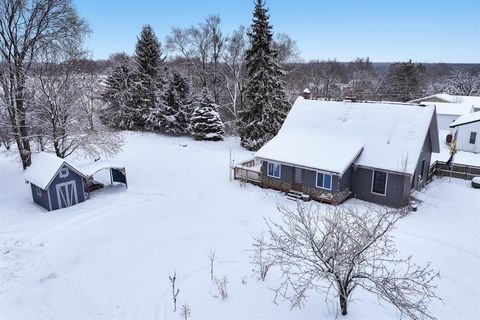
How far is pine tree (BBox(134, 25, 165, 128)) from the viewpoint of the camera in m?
Answer: 36.7

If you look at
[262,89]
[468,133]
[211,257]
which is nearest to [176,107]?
[262,89]

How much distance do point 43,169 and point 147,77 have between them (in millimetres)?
Result: 20403

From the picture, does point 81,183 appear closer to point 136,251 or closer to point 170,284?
point 136,251

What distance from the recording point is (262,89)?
29141mm

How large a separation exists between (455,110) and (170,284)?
135 ft

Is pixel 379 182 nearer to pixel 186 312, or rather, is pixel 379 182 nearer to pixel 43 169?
pixel 186 312

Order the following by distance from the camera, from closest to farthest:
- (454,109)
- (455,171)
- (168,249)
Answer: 1. (168,249)
2. (455,171)
3. (454,109)

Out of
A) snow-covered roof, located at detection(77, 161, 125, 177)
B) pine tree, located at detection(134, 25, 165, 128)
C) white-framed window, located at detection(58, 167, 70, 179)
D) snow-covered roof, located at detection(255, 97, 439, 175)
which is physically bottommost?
snow-covered roof, located at detection(77, 161, 125, 177)

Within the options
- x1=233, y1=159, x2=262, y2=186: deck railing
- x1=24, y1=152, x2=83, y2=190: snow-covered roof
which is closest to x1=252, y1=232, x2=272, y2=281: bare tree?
x1=233, y1=159, x2=262, y2=186: deck railing

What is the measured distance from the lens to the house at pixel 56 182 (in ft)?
59.5

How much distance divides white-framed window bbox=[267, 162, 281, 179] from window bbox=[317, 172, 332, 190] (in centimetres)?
278

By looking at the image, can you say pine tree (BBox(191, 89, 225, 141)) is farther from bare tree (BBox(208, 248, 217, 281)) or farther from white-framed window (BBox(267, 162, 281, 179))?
bare tree (BBox(208, 248, 217, 281))

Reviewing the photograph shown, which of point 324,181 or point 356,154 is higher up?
point 356,154

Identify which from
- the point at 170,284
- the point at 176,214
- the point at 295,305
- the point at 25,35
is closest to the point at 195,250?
the point at 170,284
